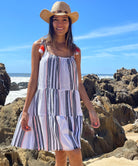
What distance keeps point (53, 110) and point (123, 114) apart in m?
7.28

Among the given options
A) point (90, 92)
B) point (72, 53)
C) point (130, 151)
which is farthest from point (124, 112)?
point (72, 53)

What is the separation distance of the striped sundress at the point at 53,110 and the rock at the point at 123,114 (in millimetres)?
6586

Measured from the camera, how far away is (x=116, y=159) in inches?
135

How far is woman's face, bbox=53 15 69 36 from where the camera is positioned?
231 cm

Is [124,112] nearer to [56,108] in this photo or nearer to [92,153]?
[92,153]

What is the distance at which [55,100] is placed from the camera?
2.12 m

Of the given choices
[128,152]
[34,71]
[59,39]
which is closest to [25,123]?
[34,71]

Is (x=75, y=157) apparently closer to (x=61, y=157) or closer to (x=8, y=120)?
(x=61, y=157)

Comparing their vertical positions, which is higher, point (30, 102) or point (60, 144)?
point (30, 102)

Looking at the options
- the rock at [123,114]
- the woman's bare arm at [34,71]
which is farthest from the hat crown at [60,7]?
the rock at [123,114]

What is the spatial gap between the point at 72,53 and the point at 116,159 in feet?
6.08

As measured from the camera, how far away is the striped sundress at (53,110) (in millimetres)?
2051

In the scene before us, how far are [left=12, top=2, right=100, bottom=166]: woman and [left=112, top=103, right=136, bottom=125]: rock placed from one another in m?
6.50

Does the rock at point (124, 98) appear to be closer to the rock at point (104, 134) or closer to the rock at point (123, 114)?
the rock at point (123, 114)
